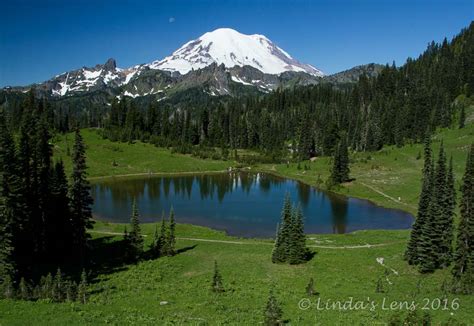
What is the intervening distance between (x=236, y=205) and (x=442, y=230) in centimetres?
5435

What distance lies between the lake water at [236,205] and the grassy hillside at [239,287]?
52.0ft

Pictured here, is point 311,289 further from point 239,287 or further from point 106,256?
point 106,256

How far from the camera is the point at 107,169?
136 metres

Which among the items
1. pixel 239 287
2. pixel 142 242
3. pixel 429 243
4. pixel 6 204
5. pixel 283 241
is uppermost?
pixel 6 204

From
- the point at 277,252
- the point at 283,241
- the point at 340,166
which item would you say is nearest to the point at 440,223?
the point at 283,241

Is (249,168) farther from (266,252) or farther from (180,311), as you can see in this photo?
(180,311)

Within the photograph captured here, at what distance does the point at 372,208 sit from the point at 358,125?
82.9 m

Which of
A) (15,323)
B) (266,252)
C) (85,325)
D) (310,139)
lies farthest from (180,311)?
(310,139)

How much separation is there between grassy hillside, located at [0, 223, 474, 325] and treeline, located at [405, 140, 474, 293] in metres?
1.75

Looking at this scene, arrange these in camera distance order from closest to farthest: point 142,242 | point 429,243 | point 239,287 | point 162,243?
point 239,287, point 429,243, point 142,242, point 162,243

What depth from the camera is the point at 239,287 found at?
3659 cm

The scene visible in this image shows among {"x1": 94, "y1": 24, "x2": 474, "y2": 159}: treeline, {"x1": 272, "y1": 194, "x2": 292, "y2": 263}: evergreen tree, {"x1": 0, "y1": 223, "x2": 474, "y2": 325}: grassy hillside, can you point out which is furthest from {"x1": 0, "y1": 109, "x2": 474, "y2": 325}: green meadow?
{"x1": 94, "y1": 24, "x2": 474, "y2": 159}: treeline

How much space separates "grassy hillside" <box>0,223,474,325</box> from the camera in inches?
1012

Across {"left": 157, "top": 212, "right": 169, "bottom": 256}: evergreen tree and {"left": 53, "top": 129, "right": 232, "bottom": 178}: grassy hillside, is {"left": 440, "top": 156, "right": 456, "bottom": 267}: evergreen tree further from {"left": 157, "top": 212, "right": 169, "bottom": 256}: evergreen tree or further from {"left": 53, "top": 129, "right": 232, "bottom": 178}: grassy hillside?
{"left": 53, "top": 129, "right": 232, "bottom": 178}: grassy hillside
